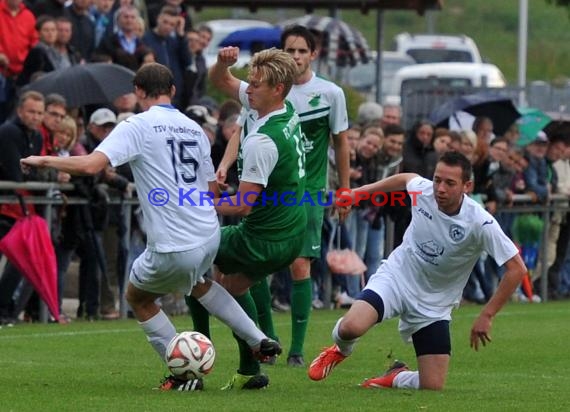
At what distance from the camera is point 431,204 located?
10430mm

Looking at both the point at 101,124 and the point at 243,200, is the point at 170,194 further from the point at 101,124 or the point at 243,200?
the point at 101,124

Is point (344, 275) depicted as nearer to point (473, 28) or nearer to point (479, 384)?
point (479, 384)

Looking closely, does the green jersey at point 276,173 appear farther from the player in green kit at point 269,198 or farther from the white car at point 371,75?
the white car at point 371,75

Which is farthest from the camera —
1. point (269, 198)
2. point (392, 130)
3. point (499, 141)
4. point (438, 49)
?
point (438, 49)

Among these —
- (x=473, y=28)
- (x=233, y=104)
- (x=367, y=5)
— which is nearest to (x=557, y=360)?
(x=233, y=104)

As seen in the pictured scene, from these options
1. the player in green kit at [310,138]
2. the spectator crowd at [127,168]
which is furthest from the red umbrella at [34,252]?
the player in green kit at [310,138]

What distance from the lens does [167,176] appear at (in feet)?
31.4

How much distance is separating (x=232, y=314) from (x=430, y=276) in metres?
1.53

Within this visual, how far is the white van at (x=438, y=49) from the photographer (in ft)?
148

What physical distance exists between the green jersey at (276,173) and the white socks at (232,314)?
478 mm

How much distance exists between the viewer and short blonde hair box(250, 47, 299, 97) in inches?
392

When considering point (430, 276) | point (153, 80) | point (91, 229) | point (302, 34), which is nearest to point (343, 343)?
point (430, 276)

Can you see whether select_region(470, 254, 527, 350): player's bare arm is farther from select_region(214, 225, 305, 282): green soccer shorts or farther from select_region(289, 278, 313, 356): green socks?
select_region(289, 278, 313, 356): green socks

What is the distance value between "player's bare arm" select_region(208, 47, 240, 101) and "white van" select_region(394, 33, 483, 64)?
1321 inches
